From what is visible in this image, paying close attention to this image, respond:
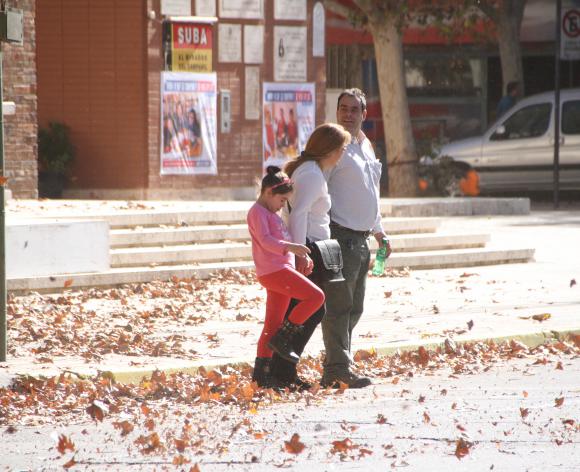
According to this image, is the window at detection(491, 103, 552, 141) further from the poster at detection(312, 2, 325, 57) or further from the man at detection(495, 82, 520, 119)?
the poster at detection(312, 2, 325, 57)

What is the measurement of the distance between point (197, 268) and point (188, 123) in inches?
232

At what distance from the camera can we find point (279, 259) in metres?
8.09

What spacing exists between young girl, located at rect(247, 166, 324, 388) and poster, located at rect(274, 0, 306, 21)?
1240 cm

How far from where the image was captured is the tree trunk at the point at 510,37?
2608 centimetres

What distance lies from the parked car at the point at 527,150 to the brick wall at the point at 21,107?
29.6 ft

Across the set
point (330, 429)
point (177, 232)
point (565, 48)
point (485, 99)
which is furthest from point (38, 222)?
point (485, 99)

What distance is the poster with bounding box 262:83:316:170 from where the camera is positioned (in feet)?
66.2

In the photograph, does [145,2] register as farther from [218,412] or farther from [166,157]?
[218,412]

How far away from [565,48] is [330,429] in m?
15.3

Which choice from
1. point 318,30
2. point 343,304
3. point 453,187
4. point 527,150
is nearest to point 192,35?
point 318,30

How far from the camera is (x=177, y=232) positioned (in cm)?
1438

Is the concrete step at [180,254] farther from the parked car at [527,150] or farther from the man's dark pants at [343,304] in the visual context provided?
the parked car at [527,150]

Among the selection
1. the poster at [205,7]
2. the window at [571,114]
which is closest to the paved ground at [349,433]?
the poster at [205,7]

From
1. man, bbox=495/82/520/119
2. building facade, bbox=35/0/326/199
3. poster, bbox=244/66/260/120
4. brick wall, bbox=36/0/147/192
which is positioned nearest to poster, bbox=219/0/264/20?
building facade, bbox=35/0/326/199
